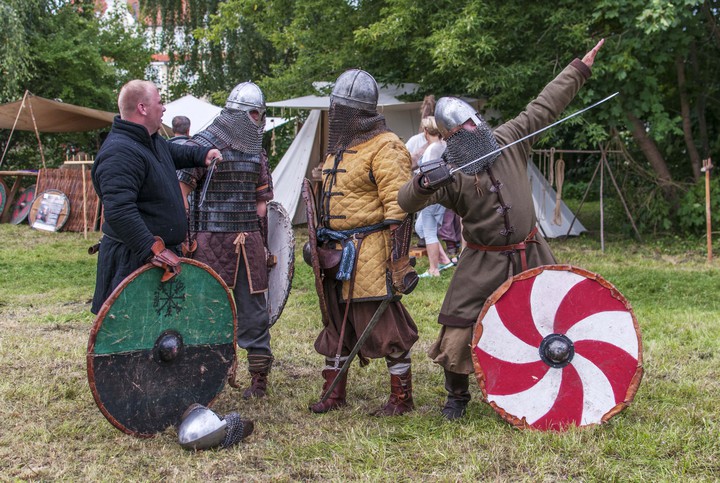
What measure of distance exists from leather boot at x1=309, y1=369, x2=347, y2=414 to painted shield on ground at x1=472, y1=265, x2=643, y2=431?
0.87m

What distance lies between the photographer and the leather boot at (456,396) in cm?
348

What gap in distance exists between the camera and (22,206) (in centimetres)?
1259

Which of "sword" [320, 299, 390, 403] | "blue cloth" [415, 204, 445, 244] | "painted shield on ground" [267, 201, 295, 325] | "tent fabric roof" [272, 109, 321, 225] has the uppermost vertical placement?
"tent fabric roof" [272, 109, 321, 225]

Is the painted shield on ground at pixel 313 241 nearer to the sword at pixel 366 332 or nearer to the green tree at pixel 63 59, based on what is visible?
the sword at pixel 366 332

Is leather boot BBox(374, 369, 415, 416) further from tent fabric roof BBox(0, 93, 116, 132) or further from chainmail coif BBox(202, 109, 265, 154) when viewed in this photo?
tent fabric roof BBox(0, 93, 116, 132)

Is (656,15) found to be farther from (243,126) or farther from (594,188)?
(243,126)

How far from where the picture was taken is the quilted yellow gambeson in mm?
3545

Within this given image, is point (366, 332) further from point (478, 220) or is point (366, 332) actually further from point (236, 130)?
point (236, 130)

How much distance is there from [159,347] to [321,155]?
8.37 m

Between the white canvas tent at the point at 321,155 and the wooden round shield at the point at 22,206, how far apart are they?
4.32 m

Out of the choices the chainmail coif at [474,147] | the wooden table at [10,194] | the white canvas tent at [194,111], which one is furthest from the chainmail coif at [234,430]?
the wooden table at [10,194]

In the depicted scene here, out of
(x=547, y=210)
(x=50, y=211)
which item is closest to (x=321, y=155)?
(x=547, y=210)

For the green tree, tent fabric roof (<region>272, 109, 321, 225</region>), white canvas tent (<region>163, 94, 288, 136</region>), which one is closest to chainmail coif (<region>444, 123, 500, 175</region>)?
tent fabric roof (<region>272, 109, 321, 225</region>)

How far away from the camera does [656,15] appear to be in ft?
24.8
